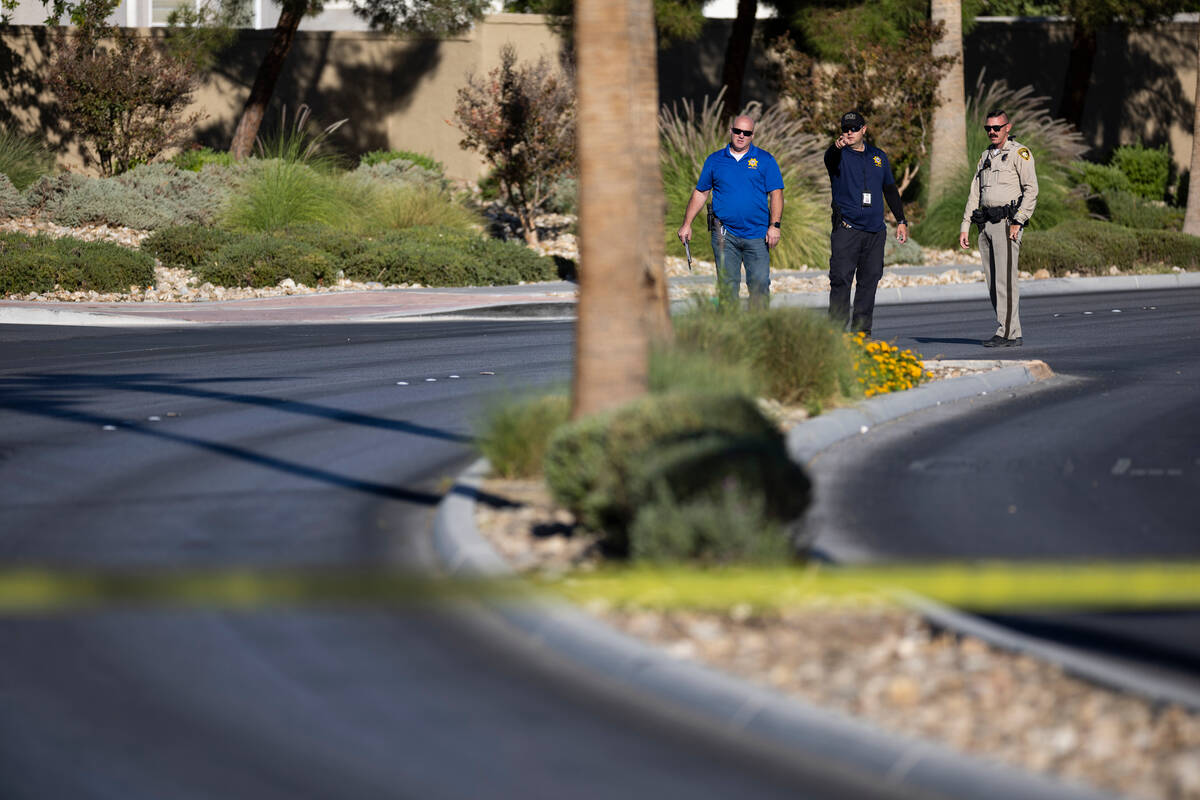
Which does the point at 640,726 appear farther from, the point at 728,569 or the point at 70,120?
the point at 70,120

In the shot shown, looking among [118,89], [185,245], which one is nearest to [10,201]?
[118,89]

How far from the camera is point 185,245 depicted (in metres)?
22.5

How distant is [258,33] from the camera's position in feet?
103

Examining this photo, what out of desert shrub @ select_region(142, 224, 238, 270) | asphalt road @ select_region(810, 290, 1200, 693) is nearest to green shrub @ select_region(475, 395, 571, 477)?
asphalt road @ select_region(810, 290, 1200, 693)

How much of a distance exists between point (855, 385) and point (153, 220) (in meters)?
15.5

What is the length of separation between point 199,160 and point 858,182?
54.6 ft

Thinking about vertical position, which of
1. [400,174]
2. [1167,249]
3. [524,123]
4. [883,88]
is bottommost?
[1167,249]

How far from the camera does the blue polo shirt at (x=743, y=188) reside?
14320 mm

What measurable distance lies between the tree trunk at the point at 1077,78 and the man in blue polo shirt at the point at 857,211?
23156mm

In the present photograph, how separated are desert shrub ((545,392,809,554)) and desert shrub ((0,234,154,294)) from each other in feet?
47.3

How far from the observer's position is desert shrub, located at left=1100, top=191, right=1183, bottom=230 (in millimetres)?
31453

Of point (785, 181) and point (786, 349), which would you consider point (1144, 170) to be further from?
point (786, 349)

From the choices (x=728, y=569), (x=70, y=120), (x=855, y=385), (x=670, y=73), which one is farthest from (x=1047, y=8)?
(x=728, y=569)

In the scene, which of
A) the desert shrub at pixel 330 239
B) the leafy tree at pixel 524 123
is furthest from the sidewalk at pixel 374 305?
the leafy tree at pixel 524 123
